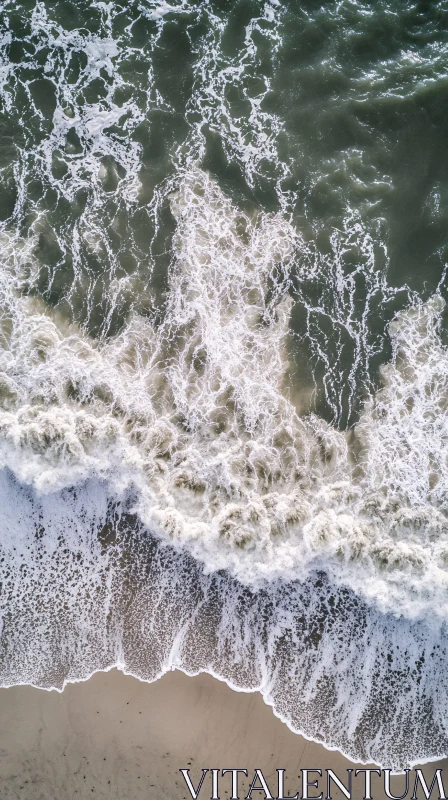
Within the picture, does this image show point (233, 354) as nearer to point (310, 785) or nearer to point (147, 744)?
point (147, 744)

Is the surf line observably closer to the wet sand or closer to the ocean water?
the wet sand

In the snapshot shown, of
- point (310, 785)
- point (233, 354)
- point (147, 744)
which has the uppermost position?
point (233, 354)

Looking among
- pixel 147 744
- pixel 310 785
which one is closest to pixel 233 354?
pixel 147 744

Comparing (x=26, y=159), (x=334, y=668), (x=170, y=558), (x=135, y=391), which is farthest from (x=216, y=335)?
(x=334, y=668)

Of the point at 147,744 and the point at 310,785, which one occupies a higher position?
the point at 310,785

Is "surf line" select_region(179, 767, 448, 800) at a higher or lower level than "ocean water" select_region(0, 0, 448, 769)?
lower

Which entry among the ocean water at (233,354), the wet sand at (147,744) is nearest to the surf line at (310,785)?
the wet sand at (147,744)

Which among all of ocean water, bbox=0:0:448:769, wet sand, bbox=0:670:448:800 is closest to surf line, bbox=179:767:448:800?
wet sand, bbox=0:670:448:800
